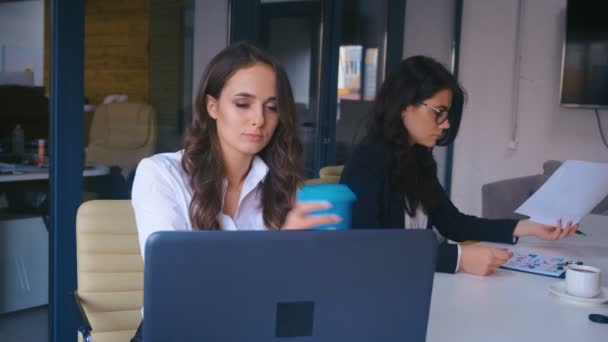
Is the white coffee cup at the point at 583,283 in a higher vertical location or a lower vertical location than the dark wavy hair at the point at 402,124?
lower

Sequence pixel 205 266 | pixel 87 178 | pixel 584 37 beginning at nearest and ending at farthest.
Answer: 1. pixel 205 266
2. pixel 87 178
3. pixel 584 37

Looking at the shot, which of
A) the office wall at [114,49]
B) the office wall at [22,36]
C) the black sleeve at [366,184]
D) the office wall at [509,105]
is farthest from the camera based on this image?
the office wall at [509,105]

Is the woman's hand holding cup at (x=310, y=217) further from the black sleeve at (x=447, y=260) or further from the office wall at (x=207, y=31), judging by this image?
the office wall at (x=207, y=31)

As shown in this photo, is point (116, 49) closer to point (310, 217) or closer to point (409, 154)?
point (409, 154)

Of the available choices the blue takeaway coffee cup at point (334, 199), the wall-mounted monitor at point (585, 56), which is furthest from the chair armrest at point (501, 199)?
the wall-mounted monitor at point (585, 56)

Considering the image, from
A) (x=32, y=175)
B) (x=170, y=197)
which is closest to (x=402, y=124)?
(x=170, y=197)

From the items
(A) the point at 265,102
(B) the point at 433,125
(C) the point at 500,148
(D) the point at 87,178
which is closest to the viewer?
(A) the point at 265,102

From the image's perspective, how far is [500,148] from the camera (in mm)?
5668

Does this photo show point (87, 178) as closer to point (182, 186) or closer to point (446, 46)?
point (182, 186)

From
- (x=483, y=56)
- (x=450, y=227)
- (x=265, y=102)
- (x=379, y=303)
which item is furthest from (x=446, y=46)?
(x=379, y=303)

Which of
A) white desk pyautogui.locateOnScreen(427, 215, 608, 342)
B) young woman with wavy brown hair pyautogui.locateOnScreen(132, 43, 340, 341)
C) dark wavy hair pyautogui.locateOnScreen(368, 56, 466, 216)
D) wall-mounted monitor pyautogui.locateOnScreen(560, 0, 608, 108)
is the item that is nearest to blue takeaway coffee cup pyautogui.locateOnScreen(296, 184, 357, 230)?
young woman with wavy brown hair pyautogui.locateOnScreen(132, 43, 340, 341)

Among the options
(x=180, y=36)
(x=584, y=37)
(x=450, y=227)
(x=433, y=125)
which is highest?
(x=584, y=37)

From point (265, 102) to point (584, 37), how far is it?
4.50 meters

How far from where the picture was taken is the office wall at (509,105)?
5.34 m
